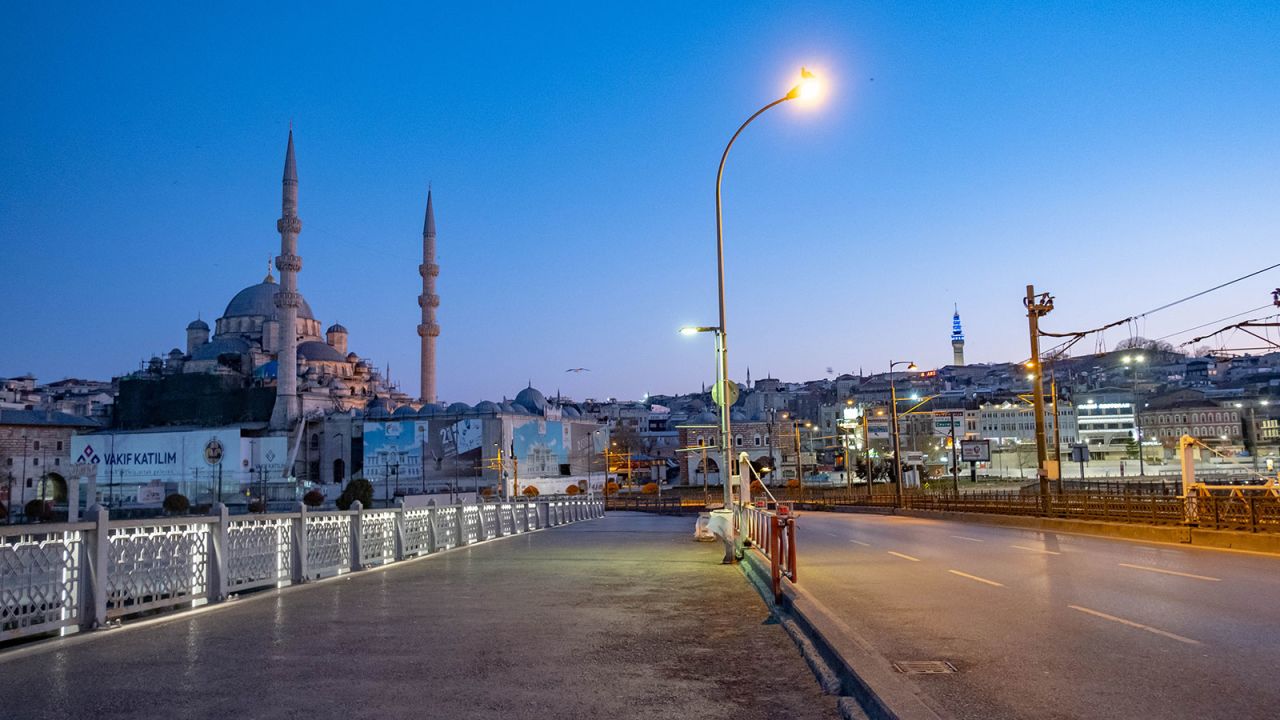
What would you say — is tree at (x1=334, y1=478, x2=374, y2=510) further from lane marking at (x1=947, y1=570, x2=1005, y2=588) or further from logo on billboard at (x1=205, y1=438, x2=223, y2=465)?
lane marking at (x1=947, y1=570, x2=1005, y2=588)

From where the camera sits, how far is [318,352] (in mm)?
115250

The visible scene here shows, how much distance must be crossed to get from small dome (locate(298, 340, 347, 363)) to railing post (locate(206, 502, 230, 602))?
10801cm

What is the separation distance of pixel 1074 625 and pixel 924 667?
112 inches

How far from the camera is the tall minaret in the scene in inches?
3903

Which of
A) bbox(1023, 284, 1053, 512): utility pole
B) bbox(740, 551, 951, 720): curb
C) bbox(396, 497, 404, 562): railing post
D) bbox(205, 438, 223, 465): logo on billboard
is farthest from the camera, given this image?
bbox(205, 438, 223, 465): logo on billboard

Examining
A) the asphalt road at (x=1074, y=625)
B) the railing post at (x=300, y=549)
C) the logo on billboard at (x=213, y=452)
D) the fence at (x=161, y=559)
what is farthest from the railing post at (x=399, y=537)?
the logo on billboard at (x=213, y=452)

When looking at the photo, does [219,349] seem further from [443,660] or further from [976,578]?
[443,660]

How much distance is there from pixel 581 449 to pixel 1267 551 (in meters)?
96.6

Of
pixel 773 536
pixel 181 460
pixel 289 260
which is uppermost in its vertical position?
pixel 289 260

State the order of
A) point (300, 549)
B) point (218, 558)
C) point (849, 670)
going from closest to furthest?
point (849, 670), point (218, 558), point (300, 549)

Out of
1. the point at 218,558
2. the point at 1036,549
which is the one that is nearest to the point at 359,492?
the point at 1036,549

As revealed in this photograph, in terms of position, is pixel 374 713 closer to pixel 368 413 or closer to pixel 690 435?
pixel 368 413

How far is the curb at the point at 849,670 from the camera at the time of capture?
17.4 ft

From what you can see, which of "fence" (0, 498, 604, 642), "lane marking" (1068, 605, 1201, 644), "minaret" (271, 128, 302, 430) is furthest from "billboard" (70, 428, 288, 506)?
"lane marking" (1068, 605, 1201, 644)
